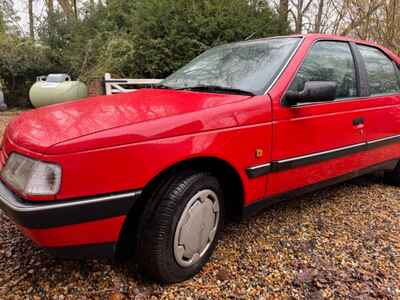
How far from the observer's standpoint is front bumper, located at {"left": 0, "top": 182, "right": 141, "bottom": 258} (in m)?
1.28

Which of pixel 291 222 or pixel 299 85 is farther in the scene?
pixel 291 222

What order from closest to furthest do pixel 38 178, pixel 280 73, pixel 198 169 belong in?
pixel 38 178
pixel 198 169
pixel 280 73

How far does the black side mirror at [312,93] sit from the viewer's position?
189 cm

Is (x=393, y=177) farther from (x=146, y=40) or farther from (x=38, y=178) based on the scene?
(x=146, y=40)

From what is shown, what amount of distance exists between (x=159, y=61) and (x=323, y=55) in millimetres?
5506

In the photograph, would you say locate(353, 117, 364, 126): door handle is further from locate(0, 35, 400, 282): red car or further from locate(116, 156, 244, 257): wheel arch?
locate(116, 156, 244, 257): wheel arch

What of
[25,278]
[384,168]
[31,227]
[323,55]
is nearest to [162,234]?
[31,227]

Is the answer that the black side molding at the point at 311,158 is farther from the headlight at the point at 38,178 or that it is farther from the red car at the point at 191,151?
the headlight at the point at 38,178

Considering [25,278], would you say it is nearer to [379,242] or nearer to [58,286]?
[58,286]

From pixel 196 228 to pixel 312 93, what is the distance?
1.08 m

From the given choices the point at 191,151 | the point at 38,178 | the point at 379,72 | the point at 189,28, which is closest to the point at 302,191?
the point at 191,151

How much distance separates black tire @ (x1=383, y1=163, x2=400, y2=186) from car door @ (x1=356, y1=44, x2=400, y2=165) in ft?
0.71

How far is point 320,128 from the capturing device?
217 centimetres

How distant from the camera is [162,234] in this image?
153 cm
